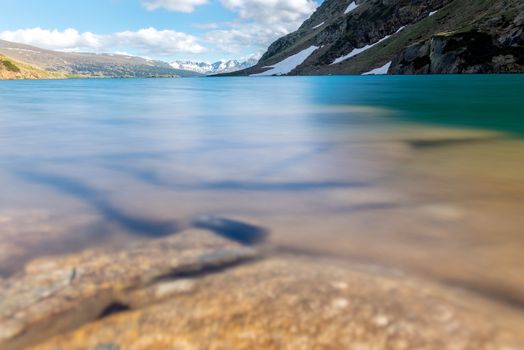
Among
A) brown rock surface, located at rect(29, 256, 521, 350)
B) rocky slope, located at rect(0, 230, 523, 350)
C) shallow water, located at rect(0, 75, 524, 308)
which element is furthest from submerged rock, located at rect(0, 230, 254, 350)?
shallow water, located at rect(0, 75, 524, 308)

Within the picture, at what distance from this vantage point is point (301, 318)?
11.5 ft

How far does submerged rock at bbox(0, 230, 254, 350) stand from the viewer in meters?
3.51

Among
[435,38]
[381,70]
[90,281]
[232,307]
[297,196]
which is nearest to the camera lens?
[232,307]

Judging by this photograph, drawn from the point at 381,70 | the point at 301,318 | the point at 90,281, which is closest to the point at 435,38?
the point at 381,70

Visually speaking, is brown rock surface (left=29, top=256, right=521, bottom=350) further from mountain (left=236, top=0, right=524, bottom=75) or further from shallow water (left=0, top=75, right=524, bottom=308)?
mountain (left=236, top=0, right=524, bottom=75)

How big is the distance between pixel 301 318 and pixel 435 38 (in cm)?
13265

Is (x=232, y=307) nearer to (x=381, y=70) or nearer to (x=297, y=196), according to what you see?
(x=297, y=196)

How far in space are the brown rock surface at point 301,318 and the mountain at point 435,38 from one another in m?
112

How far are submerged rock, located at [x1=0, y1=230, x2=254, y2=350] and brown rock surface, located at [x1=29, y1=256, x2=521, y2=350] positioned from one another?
23 centimetres

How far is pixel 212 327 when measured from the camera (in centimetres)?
337

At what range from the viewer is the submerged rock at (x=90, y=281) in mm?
3512

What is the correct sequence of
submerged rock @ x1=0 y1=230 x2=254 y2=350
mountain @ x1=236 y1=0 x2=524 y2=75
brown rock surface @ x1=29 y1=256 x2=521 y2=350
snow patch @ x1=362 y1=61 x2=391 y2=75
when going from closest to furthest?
1. brown rock surface @ x1=29 y1=256 x2=521 y2=350
2. submerged rock @ x1=0 y1=230 x2=254 y2=350
3. mountain @ x1=236 y1=0 x2=524 y2=75
4. snow patch @ x1=362 y1=61 x2=391 y2=75

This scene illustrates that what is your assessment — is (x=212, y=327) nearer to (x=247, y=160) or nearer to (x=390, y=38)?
(x=247, y=160)

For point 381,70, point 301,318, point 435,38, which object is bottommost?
point 301,318
